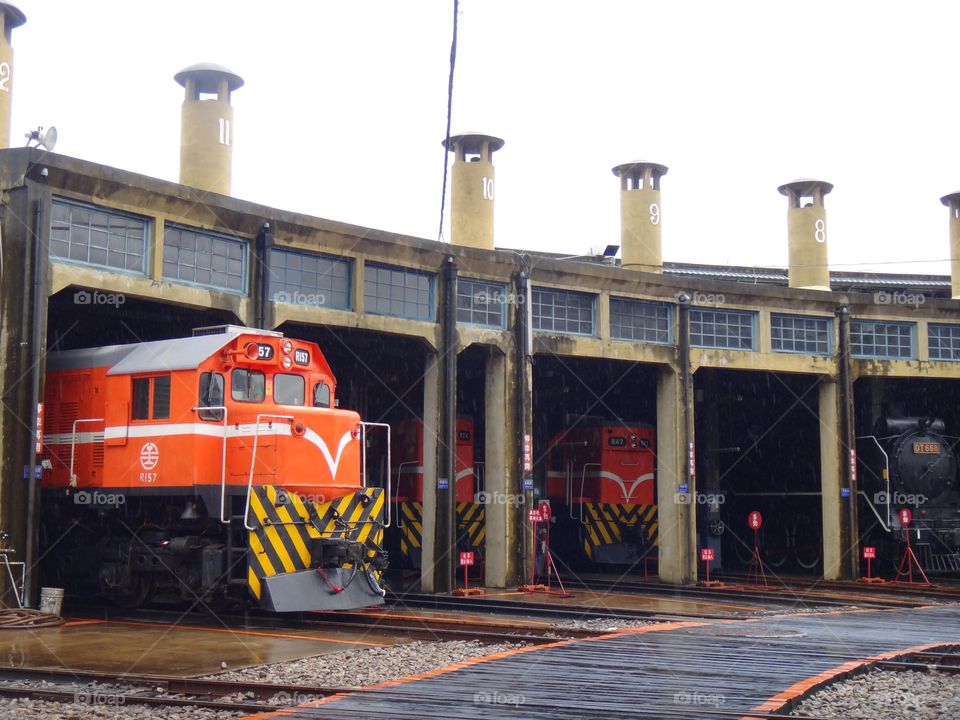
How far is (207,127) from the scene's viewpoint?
19.0 metres

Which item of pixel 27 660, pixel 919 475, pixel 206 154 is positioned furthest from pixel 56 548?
pixel 919 475

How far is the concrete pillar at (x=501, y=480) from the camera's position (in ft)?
64.2

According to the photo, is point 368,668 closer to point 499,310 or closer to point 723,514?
point 499,310

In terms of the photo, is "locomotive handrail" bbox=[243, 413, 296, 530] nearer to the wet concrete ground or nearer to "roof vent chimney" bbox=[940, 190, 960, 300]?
the wet concrete ground

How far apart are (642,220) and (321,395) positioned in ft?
36.4

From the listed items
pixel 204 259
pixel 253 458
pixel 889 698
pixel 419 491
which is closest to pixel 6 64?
pixel 204 259

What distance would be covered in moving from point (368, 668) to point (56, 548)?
295 inches

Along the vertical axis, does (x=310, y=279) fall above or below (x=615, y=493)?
above

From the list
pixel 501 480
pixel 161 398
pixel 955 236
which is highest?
pixel 955 236

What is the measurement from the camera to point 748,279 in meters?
33.8

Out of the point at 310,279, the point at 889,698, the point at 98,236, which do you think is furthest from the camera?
the point at 310,279

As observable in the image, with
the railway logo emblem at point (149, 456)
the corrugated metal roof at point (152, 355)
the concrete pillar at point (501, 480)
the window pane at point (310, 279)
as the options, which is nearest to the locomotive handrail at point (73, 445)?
the corrugated metal roof at point (152, 355)

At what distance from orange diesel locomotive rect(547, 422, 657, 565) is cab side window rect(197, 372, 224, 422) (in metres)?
13.1

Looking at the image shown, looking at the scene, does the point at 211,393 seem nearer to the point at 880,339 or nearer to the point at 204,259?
the point at 204,259
